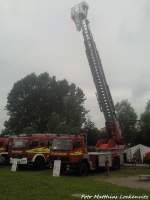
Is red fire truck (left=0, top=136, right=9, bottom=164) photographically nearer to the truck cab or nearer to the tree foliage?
the truck cab

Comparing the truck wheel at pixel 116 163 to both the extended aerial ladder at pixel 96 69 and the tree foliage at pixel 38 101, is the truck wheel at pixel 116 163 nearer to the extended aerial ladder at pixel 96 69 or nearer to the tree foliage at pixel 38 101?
the extended aerial ladder at pixel 96 69

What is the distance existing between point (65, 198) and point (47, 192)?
62.4 inches

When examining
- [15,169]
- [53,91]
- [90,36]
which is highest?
[53,91]

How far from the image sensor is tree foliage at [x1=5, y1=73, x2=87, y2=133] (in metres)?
64.0

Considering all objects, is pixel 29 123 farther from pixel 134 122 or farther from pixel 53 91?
pixel 134 122

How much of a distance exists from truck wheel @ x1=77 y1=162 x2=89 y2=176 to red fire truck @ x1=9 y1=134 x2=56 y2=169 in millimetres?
4400

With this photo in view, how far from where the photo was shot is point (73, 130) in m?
52.3

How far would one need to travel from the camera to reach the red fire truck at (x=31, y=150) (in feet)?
90.4

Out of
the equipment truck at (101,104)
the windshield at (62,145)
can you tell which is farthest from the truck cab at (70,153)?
the equipment truck at (101,104)

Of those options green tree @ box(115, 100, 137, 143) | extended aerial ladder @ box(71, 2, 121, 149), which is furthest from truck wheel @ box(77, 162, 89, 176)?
green tree @ box(115, 100, 137, 143)

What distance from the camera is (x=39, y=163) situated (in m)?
27.9

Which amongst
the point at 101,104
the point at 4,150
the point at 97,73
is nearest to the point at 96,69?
the point at 97,73

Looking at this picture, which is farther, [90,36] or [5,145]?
[5,145]

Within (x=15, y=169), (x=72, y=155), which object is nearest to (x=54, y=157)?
(x=72, y=155)
